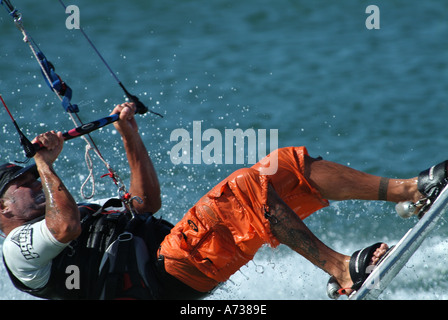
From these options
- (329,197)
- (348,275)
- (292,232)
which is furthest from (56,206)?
(348,275)

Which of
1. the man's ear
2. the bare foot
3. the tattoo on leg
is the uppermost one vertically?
the man's ear

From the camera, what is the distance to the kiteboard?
3.60m

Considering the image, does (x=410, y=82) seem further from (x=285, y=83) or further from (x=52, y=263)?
(x=52, y=263)

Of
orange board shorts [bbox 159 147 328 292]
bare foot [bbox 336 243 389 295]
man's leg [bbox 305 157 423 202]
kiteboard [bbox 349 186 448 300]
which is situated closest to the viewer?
kiteboard [bbox 349 186 448 300]

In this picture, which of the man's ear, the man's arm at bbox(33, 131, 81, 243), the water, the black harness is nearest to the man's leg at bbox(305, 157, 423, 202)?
the black harness

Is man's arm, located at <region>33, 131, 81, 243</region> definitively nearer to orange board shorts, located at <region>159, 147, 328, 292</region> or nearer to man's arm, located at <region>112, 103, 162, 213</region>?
orange board shorts, located at <region>159, 147, 328, 292</region>

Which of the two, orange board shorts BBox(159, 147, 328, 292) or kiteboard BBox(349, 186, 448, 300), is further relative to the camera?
orange board shorts BBox(159, 147, 328, 292)

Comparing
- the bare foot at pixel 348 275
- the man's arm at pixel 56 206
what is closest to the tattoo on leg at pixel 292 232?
the bare foot at pixel 348 275

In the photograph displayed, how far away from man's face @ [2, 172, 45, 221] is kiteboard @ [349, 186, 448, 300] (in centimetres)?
200

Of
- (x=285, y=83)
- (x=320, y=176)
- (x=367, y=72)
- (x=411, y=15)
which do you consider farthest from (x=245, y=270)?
(x=411, y=15)

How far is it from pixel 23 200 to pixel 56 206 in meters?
0.47

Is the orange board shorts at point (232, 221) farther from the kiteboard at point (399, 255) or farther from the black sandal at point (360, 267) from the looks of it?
the kiteboard at point (399, 255)

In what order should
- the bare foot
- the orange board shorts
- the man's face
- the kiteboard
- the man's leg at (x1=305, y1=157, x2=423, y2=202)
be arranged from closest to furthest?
the kiteboard < the bare foot < the orange board shorts < the man's leg at (x1=305, y1=157, x2=423, y2=202) < the man's face

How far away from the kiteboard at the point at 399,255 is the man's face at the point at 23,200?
6.56 ft
